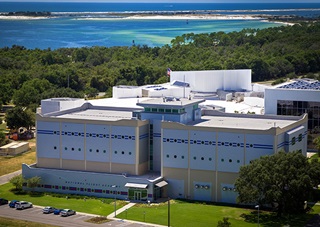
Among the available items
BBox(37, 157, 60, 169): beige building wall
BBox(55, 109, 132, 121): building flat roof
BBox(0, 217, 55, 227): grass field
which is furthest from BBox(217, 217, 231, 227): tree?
BBox(37, 157, 60, 169): beige building wall

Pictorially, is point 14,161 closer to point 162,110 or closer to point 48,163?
point 48,163

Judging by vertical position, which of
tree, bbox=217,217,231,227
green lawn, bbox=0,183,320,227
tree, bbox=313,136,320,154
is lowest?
green lawn, bbox=0,183,320,227

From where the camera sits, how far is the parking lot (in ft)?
170

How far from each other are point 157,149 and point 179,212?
7588 mm

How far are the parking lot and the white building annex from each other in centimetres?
551

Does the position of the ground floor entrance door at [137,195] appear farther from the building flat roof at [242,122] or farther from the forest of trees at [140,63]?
the forest of trees at [140,63]

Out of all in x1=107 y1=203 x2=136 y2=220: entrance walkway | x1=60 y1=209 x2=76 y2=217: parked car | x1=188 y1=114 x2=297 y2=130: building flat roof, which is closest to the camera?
x1=60 y1=209 x2=76 y2=217: parked car

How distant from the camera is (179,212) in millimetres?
54312

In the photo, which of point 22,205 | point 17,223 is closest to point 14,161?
point 22,205

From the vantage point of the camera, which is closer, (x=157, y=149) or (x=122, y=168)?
(x=122, y=168)

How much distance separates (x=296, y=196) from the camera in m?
52.3

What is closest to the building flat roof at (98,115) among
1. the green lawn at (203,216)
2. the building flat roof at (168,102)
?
the building flat roof at (168,102)

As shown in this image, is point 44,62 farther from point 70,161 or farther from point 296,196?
point 296,196

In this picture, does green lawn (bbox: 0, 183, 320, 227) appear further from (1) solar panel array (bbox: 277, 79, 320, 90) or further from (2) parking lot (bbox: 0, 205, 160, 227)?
(1) solar panel array (bbox: 277, 79, 320, 90)
